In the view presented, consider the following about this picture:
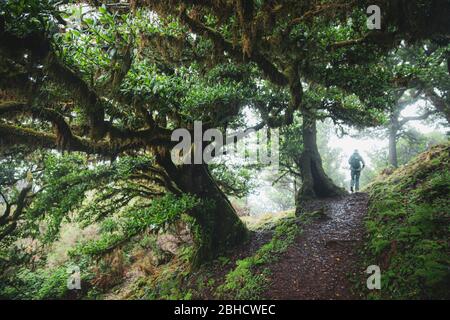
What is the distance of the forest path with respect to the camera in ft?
22.2

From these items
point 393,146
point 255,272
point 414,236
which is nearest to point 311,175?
point 255,272

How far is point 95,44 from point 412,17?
6.34 metres

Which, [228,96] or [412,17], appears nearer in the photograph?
[412,17]

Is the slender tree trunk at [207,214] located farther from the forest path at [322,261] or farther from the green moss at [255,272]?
the forest path at [322,261]

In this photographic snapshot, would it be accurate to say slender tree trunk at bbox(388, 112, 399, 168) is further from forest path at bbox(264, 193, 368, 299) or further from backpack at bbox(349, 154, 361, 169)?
forest path at bbox(264, 193, 368, 299)

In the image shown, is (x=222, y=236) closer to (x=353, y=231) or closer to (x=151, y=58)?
(x=353, y=231)

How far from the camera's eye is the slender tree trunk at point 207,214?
998cm

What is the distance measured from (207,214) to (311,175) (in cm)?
613

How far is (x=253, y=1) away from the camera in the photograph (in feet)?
17.7

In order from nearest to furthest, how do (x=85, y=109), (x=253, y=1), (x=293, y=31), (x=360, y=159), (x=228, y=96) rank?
(x=253, y=1) → (x=85, y=109) → (x=293, y=31) → (x=228, y=96) → (x=360, y=159)

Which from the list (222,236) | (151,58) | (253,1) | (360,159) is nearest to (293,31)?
(253,1)

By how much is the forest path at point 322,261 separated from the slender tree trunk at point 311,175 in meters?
2.08

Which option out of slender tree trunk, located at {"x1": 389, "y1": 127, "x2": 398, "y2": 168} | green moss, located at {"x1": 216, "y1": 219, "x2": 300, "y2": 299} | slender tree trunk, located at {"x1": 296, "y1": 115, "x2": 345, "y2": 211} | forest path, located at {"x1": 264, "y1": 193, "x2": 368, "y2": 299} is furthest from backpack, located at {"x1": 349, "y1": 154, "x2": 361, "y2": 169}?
slender tree trunk, located at {"x1": 389, "y1": 127, "x2": 398, "y2": 168}
